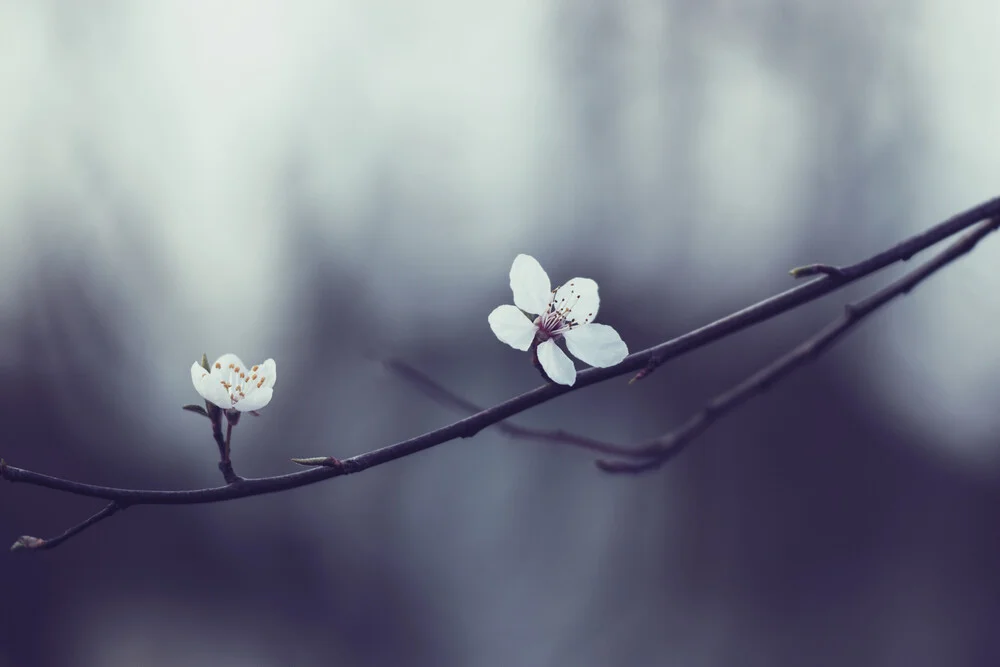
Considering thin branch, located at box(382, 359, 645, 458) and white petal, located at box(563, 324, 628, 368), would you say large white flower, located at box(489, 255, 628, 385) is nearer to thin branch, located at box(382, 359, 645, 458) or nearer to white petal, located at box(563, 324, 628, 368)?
white petal, located at box(563, 324, 628, 368)

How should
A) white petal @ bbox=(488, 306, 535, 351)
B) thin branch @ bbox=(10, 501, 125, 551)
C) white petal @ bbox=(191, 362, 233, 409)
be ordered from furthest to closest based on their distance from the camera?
white petal @ bbox=(488, 306, 535, 351) < white petal @ bbox=(191, 362, 233, 409) < thin branch @ bbox=(10, 501, 125, 551)

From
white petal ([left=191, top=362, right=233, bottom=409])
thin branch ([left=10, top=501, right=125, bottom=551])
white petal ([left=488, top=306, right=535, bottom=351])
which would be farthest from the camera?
white petal ([left=488, top=306, right=535, bottom=351])

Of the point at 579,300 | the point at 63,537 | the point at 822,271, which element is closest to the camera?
the point at 63,537

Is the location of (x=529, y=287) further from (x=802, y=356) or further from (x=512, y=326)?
(x=802, y=356)

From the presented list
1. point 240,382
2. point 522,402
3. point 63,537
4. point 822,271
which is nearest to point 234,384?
point 240,382

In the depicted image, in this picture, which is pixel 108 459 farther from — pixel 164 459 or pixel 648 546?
pixel 648 546

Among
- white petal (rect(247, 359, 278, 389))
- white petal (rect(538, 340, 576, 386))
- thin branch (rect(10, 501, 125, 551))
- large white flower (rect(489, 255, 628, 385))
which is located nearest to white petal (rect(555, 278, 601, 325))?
large white flower (rect(489, 255, 628, 385))
